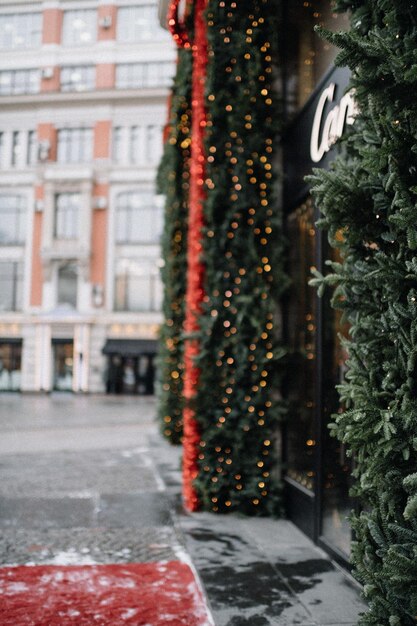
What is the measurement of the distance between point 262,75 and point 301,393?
351 cm

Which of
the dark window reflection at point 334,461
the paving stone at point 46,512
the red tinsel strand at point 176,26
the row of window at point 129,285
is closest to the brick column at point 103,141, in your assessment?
the row of window at point 129,285

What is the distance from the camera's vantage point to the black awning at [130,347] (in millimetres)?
31359

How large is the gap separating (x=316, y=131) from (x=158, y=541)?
158 inches

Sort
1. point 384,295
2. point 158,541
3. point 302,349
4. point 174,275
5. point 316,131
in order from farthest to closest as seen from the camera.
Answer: point 174,275 < point 302,349 < point 316,131 < point 158,541 < point 384,295

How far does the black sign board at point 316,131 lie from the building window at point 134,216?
2652cm

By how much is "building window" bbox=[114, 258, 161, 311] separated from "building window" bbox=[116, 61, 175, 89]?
32.1ft

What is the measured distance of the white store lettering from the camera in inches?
186

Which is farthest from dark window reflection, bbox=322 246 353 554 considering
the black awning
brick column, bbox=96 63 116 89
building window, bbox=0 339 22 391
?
brick column, bbox=96 63 116 89

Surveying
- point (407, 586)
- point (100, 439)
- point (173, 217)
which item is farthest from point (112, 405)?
point (407, 586)

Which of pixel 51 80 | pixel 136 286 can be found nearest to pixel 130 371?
pixel 136 286

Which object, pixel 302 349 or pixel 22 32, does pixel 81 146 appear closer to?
pixel 22 32

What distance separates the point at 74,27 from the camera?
3347 centimetres

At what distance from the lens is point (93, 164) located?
32.8 m

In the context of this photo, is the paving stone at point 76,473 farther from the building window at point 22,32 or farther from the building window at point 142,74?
the building window at point 22,32
